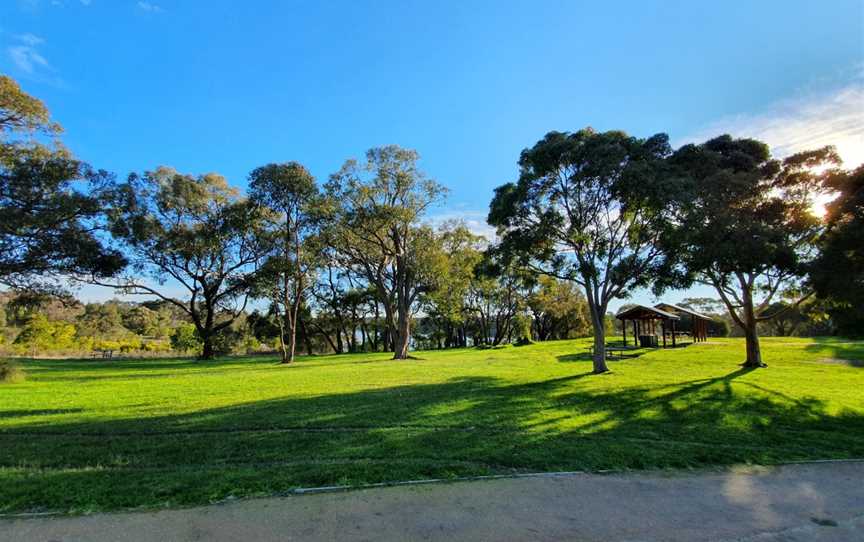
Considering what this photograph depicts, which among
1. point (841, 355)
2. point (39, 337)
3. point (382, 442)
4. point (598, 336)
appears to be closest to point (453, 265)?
point (598, 336)

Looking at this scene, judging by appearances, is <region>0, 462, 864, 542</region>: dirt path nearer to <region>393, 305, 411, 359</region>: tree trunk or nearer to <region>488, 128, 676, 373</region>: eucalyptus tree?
<region>488, 128, 676, 373</region>: eucalyptus tree

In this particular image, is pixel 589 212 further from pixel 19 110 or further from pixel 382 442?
pixel 19 110

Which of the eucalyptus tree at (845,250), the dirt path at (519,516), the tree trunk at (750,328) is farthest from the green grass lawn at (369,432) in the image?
the tree trunk at (750,328)

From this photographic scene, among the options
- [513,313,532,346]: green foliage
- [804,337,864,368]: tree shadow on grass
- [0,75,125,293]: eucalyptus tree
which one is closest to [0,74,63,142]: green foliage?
[0,75,125,293]: eucalyptus tree

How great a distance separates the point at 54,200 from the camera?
1767cm

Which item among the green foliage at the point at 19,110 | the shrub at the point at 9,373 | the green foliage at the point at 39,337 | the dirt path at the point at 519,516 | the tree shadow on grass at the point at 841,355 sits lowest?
the tree shadow on grass at the point at 841,355

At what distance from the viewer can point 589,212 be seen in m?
15.0

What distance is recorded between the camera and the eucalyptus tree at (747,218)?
13.4 meters

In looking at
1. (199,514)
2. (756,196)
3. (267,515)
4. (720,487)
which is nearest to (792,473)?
(720,487)

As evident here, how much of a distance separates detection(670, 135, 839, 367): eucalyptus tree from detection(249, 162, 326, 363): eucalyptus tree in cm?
1838

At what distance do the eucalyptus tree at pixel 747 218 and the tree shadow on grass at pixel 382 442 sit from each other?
4.73 m

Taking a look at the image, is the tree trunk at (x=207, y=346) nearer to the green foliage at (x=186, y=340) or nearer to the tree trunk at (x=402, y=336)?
the green foliage at (x=186, y=340)

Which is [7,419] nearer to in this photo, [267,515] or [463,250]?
[267,515]

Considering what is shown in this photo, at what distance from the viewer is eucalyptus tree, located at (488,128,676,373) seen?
13992 millimetres
